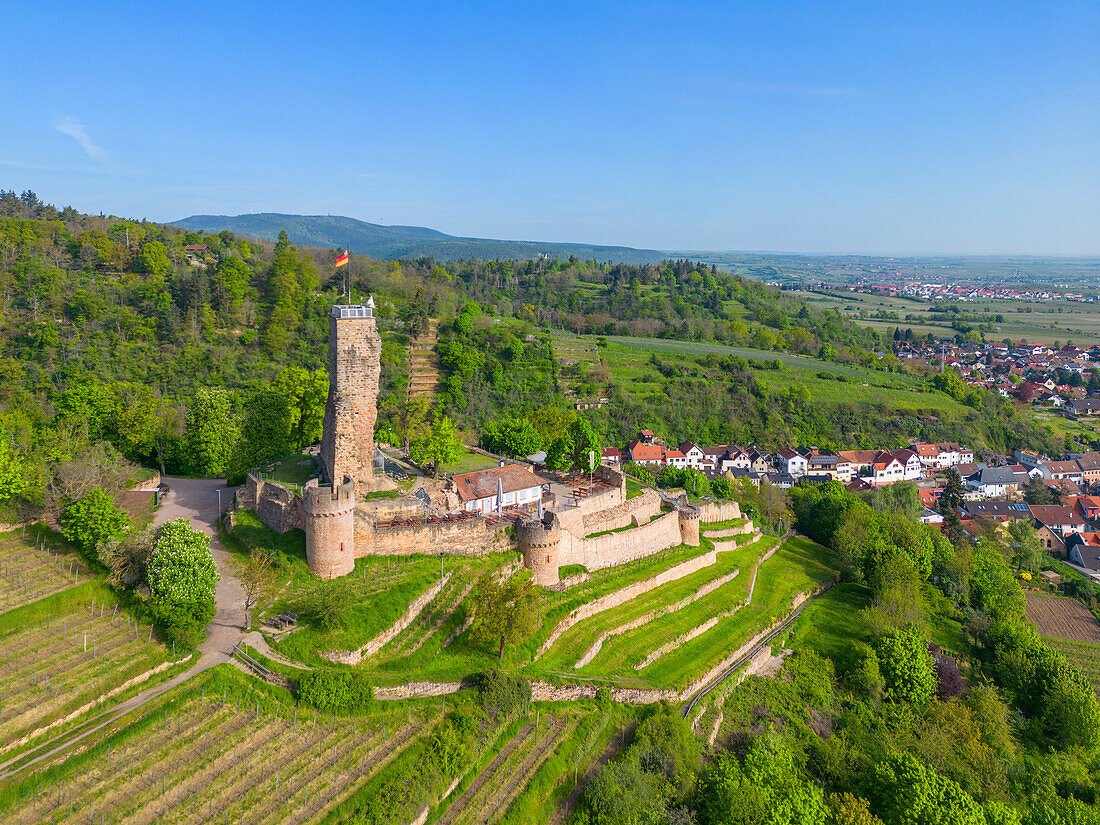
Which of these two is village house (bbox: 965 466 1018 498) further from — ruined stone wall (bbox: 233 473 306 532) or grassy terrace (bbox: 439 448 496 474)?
ruined stone wall (bbox: 233 473 306 532)

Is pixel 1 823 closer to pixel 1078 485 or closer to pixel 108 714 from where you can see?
pixel 108 714

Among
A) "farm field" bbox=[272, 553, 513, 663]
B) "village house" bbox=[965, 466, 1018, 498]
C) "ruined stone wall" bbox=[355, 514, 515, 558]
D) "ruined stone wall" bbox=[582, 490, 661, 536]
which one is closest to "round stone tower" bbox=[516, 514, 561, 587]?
"ruined stone wall" bbox=[355, 514, 515, 558]

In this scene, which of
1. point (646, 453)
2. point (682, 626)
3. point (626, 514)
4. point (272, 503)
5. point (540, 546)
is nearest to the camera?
point (272, 503)

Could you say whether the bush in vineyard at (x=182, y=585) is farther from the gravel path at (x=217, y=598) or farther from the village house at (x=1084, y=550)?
the village house at (x=1084, y=550)

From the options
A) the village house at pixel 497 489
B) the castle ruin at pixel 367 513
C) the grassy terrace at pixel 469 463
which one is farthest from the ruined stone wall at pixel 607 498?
the grassy terrace at pixel 469 463

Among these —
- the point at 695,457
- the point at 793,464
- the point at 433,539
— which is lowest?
the point at 793,464

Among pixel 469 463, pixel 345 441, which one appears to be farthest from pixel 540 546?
pixel 469 463

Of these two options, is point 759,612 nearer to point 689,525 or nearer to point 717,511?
point 689,525
